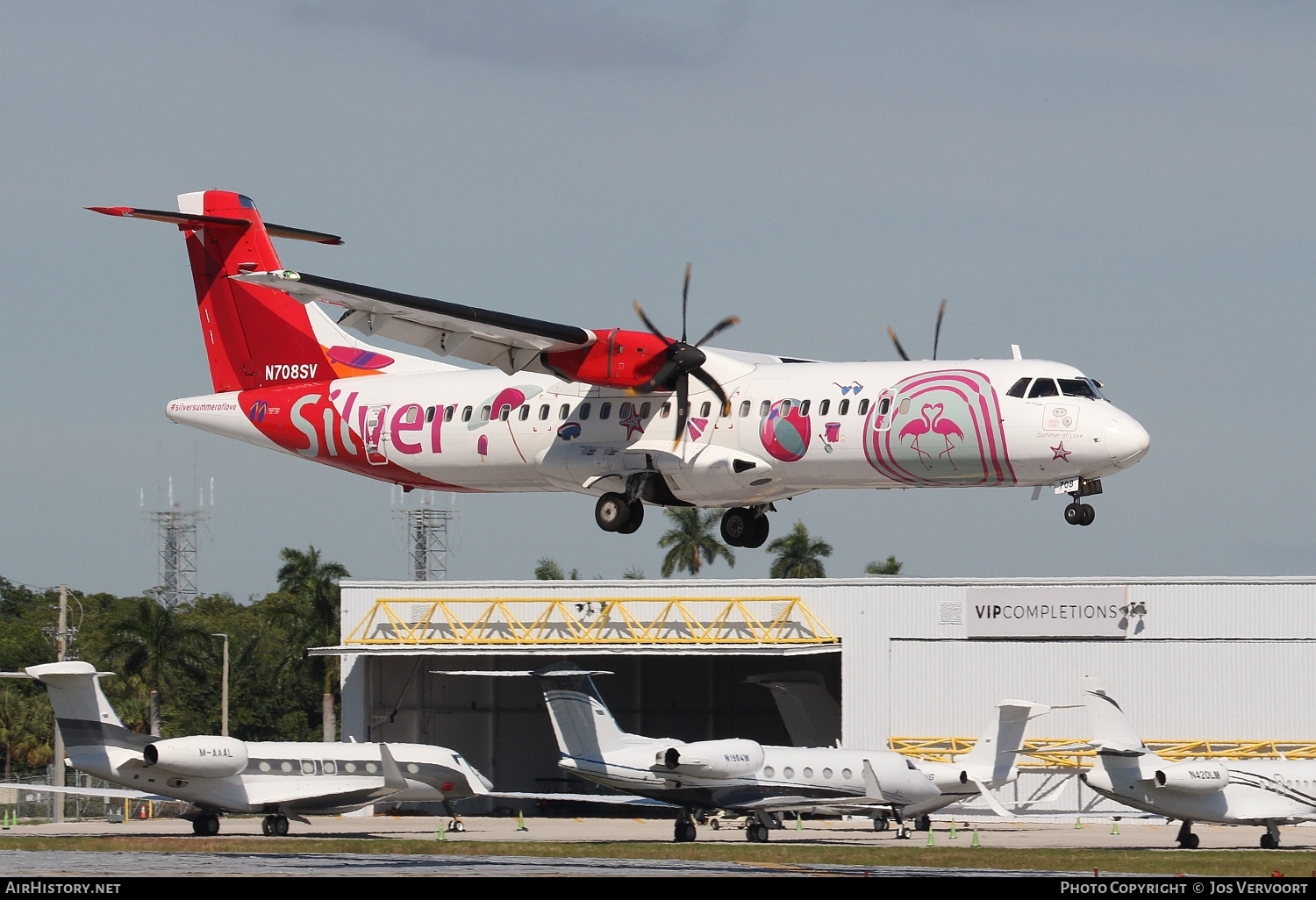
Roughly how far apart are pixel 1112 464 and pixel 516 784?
36995 mm

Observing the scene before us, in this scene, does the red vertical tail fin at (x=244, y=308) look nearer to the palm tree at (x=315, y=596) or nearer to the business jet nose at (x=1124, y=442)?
the business jet nose at (x=1124, y=442)

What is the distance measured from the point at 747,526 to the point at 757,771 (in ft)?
33.1

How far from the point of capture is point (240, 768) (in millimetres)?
43625

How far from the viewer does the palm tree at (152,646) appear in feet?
247

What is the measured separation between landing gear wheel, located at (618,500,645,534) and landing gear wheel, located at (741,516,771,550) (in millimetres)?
2351

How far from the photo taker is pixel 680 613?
5647 cm

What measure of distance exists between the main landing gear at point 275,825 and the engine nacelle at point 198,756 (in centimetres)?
153

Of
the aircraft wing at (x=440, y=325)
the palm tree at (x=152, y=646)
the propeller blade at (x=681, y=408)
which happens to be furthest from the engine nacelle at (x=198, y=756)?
the palm tree at (x=152, y=646)

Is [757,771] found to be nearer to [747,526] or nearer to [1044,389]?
[747,526]

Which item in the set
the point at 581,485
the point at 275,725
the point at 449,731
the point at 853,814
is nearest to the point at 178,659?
the point at 275,725

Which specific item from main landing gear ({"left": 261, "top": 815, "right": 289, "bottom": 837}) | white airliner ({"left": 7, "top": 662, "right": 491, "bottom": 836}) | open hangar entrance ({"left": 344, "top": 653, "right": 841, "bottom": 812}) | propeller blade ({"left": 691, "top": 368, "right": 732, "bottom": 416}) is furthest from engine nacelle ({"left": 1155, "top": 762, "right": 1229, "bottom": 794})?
main landing gear ({"left": 261, "top": 815, "right": 289, "bottom": 837})

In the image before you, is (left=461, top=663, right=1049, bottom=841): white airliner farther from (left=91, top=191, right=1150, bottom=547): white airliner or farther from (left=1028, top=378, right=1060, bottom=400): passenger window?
(left=1028, top=378, right=1060, bottom=400): passenger window

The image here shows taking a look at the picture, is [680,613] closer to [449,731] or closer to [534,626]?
[534,626]

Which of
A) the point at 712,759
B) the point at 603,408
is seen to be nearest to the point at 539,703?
the point at 712,759
